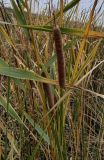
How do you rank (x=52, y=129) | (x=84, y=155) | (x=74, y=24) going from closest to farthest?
(x=52, y=129) → (x=84, y=155) → (x=74, y=24)

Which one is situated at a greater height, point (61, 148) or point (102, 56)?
point (61, 148)

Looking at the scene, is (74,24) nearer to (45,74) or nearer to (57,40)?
(45,74)

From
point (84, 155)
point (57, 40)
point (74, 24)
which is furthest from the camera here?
point (74, 24)

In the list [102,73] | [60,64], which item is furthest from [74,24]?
[60,64]

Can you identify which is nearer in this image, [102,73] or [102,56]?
[102,73]

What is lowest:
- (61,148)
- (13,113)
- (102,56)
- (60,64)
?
(102,56)

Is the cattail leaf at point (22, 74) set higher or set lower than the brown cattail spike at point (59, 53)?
lower

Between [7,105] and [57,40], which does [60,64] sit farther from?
[7,105]

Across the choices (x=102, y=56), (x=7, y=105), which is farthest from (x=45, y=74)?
(x=102, y=56)

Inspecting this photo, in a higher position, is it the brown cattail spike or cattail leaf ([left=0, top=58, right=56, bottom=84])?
the brown cattail spike
